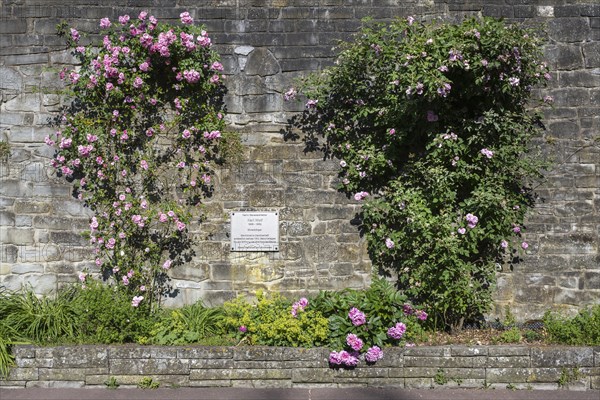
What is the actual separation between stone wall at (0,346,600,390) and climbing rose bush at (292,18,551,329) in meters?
0.77

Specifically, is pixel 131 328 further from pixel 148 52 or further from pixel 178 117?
pixel 148 52

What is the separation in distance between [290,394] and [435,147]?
9.57ft

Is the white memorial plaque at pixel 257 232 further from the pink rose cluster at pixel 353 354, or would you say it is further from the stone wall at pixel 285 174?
the pink rose cluster at pixel 353 354

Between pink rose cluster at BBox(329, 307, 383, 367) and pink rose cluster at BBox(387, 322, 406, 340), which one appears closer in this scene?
pink rose cluster at BBox(329, 307, 383, 367)

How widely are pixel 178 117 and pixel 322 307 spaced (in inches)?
103

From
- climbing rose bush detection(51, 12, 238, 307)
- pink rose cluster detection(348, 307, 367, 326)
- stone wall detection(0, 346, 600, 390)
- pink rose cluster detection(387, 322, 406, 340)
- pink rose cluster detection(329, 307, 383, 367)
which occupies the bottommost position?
stone wall detection(0, 346, 600, 390)

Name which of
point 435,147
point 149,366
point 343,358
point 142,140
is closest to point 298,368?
point 343,358

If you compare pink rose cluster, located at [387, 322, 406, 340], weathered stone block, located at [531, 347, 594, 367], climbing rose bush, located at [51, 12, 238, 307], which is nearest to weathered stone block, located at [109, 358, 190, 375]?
climbing rose bush, located at [51, 12, 238, 307]

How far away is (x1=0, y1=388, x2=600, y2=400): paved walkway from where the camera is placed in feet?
16.8

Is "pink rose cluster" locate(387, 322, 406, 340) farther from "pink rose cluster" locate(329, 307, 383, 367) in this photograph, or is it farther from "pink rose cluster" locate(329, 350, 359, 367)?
"pink rose cluster" locate(329, 350, 359, 367)

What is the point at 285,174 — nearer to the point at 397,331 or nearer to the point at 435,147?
the point at 435,147

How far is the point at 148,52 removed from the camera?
623 centimetres

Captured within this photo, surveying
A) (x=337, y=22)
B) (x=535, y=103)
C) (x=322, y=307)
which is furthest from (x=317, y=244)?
(x=535, y=103)

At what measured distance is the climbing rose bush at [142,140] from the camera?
6234mm
